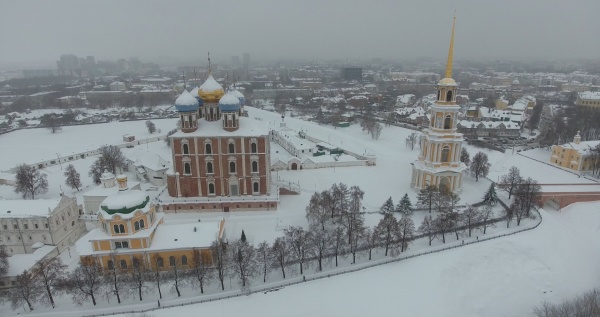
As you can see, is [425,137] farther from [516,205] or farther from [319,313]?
[319,313]

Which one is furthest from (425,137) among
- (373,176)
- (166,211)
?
(166,211)

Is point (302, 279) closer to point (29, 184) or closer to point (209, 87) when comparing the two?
point (209, 87)

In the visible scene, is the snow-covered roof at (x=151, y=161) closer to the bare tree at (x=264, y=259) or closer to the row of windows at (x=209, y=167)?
the row of windows at (x=209, y=167)

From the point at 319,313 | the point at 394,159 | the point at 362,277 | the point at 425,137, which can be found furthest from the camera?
the point at 394,159

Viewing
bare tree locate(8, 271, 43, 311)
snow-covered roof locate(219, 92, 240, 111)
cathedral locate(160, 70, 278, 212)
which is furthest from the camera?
cathedral locate(160, 70, 278, 212)

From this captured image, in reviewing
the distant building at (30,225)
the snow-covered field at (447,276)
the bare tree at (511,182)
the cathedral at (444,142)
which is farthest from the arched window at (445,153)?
the distant building at (30,225)

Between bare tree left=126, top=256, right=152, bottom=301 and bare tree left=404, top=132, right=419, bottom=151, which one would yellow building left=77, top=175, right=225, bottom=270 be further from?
bare tree left=404, top=132, right=419, bottom=151

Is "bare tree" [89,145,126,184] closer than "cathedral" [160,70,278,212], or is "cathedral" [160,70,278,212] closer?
"cathedral" [160,70,278,212]

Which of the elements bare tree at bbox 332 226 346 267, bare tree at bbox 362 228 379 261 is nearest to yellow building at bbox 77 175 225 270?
bare tree at bbox 332 226 346 267
